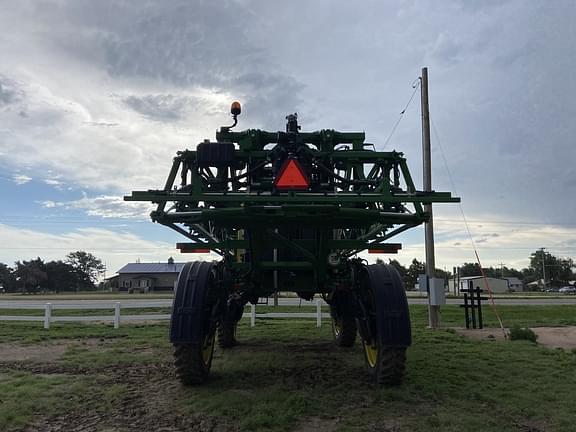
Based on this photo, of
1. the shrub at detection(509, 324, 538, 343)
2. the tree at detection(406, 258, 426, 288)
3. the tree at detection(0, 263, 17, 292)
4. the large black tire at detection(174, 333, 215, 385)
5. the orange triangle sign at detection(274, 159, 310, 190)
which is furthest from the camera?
the tree at detection(0, 263, 17, 292)

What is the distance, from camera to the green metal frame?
14.4 ft

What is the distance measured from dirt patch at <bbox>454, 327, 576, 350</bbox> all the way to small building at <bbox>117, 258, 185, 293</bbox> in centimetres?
6666

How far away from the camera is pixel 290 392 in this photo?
497 cm

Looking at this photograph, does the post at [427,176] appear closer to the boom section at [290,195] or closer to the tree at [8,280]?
the boom section at [290,195]

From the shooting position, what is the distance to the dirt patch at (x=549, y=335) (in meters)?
9.63

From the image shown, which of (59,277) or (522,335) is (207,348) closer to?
(522,335)

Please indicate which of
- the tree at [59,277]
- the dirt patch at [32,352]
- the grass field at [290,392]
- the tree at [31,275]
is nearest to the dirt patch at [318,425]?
the grass field at [290,392]

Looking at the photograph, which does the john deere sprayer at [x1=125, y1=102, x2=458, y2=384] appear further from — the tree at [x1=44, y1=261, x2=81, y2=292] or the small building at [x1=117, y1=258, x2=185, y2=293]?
the tree at [x1=44, y1=261, x2=81, y2=292]

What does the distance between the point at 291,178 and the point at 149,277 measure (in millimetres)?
76575

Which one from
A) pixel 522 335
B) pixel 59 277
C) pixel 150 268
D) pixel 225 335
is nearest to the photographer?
pixel 225 335

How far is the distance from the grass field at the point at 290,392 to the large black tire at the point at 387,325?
9.0 inches

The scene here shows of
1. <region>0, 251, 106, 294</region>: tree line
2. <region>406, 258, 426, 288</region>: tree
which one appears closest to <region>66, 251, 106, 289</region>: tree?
<region>0, 251, 106, 294</region>: tree line

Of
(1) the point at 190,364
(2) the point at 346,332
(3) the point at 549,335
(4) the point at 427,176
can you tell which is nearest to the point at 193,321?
(1) the point at 190,364

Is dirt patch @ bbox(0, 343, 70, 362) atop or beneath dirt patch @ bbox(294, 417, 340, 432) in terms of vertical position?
atop
